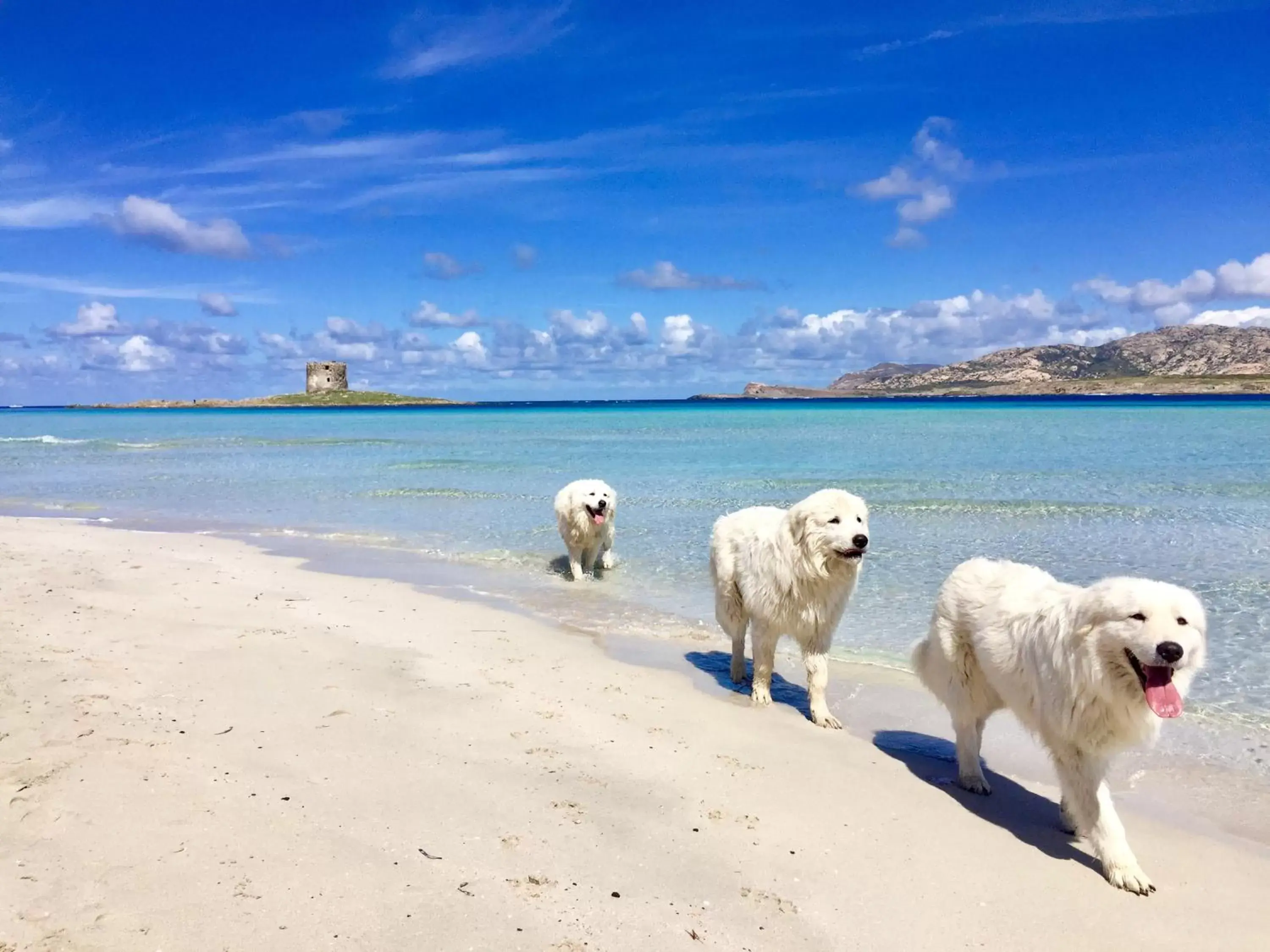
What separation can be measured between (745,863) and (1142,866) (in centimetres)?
220

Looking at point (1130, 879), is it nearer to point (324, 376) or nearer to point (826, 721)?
point (826, 721)

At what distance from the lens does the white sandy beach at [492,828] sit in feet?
11.7

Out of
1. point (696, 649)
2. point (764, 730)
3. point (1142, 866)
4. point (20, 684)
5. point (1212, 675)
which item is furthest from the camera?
point (696, 649)

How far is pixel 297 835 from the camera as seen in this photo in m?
4.11

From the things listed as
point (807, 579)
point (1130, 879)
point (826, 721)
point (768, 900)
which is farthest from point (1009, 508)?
point (768, 900)

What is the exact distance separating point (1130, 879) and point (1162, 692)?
3.20 feet

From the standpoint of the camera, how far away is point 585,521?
40.0 ft

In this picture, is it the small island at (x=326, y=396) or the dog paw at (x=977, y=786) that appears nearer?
the dog paw at (x=977, y=786)

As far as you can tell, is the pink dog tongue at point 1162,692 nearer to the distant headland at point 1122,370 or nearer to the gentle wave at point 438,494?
the gentle wave at point 438,494

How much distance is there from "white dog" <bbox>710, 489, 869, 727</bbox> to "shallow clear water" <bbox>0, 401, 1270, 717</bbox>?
202 centimetres

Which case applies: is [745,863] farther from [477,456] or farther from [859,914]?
[477,456]

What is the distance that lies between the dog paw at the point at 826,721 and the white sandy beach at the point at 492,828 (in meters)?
0.11

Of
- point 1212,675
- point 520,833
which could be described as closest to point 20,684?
point 520,833

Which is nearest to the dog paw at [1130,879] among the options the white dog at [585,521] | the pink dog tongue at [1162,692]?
the pink dog tongue at [1162,692]
